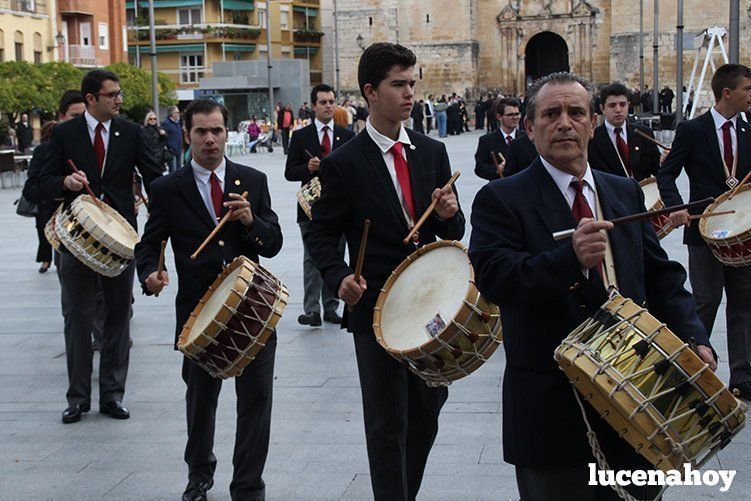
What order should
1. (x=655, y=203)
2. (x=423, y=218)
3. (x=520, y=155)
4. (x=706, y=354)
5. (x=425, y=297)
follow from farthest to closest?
(x=655, y=203), (x=520, y=155), (x=423, y=218), (x=425, y=297), (x=706, y=354)

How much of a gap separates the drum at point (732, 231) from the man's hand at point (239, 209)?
8.97 feet

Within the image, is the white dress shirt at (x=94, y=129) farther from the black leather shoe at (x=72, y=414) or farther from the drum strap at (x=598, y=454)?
the drum strap at (x=598, y=454)

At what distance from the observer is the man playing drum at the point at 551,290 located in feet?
12.4

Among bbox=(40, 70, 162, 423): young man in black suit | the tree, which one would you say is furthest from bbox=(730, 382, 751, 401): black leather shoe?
the tree

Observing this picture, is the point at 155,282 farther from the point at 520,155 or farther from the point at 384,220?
the point at 520,155

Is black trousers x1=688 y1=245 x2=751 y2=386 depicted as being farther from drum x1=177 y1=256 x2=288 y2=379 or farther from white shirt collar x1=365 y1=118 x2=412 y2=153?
drum x1=177 y1=256 x2=288 y2=379

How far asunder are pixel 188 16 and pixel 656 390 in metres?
71.6

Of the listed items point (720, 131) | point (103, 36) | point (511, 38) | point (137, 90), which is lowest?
point (720, 131)

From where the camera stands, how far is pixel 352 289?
495cm

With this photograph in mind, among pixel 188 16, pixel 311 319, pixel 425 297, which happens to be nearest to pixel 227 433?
pixel 425 297

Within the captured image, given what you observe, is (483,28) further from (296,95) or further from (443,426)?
(443,426)

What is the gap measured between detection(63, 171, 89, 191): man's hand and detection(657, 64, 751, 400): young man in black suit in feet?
11.9

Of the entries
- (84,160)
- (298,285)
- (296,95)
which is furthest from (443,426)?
(296,95)

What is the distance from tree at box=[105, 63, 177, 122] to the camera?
4675 centimetres
